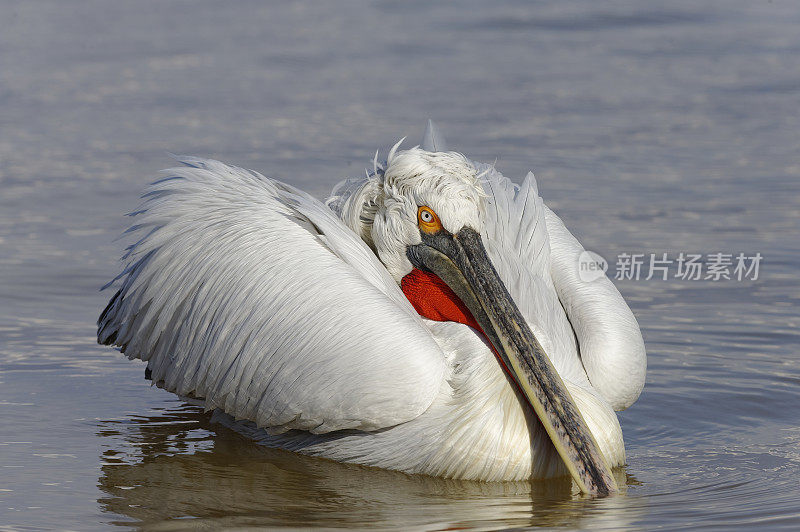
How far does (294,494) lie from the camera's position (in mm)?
4578

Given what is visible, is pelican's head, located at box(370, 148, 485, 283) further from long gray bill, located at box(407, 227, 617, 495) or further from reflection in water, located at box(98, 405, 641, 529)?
reflection in water, located at box(98, 405, 641, 529)

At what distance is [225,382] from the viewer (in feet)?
16.3

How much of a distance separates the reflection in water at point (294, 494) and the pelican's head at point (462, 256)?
241 millimetres

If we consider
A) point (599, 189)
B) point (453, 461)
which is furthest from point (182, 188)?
point (599, 189)

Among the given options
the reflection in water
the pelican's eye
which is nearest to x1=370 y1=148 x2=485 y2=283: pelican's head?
the pelican's eye

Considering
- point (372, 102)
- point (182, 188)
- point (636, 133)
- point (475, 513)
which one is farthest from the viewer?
point (372, 102)

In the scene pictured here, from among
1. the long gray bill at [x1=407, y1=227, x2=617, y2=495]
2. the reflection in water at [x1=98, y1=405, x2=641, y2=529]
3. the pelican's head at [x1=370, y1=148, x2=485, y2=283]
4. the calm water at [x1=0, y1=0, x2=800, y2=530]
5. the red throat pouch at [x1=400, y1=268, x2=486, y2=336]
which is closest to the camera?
the reflection in water at [x1=98, y1=405, x2=641, y2=529]

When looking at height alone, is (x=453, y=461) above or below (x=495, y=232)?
below

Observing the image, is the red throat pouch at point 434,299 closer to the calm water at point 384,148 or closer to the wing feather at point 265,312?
the wing feather at point 265,312

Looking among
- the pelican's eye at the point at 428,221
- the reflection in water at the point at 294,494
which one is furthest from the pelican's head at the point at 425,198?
the reflection in water at the point at 294,494

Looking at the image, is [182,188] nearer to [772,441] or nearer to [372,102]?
[772,441]

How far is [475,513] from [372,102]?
666 centimetres

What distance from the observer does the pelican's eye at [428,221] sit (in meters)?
5.00

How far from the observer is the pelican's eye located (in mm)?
5000
